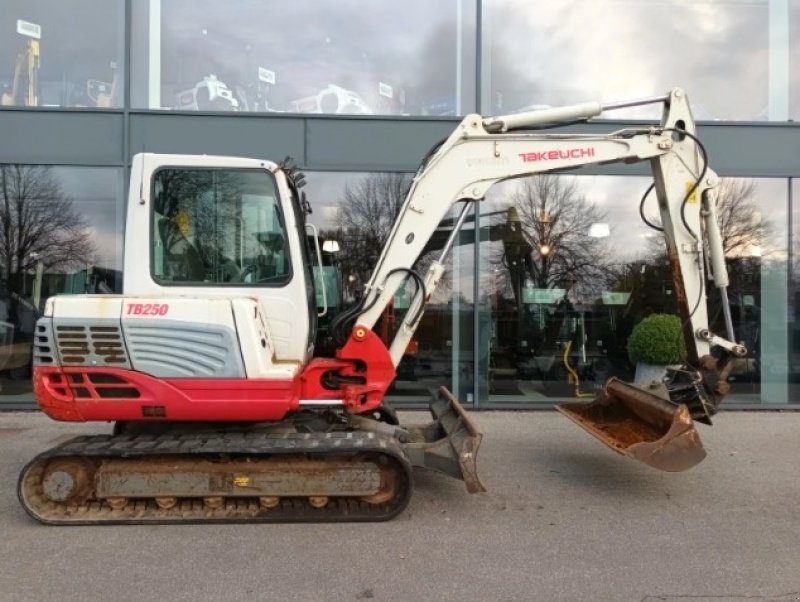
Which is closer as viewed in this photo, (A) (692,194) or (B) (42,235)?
(A) (692,194)

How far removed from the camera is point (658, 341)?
8.50m

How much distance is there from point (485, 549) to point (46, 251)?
7.81 m

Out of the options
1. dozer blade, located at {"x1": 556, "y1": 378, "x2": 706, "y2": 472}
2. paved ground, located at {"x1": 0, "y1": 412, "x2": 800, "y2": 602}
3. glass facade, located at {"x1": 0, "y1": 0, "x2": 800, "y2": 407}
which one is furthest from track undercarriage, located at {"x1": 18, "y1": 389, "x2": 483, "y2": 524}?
glass facade, located at {"x1": 0, "y1": 0, "x2": 800, "y2": 407}

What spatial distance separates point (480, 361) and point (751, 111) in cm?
546

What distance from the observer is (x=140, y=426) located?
16.6ft

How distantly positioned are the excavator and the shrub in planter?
124 inches

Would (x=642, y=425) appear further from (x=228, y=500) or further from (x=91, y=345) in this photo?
(x=91, y=345)

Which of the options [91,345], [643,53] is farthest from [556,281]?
[91,345]

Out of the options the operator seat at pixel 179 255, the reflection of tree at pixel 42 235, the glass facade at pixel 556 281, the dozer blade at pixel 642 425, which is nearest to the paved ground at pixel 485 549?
the dozer blade at pixel 642 425

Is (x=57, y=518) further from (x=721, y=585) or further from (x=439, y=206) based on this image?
(x=721, y=585)

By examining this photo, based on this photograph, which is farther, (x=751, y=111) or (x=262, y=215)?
(x=751, y=111)

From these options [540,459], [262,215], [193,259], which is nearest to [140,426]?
[193,259]

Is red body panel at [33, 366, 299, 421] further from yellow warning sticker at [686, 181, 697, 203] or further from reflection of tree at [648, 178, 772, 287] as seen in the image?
reflection of tree at [648, 178, 772, 287]

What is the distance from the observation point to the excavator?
4387mm
